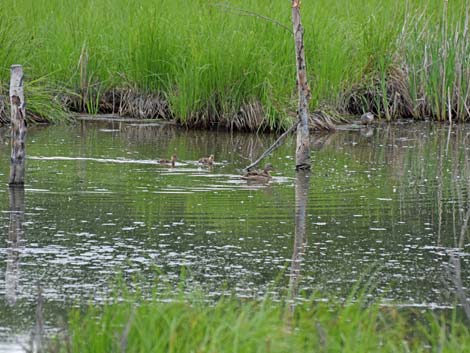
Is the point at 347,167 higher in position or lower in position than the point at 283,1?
lower

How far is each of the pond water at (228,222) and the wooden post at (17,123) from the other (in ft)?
0.62

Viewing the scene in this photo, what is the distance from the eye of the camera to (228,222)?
10.3 meters

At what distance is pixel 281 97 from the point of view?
16859 millimetres

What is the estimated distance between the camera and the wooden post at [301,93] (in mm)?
12812

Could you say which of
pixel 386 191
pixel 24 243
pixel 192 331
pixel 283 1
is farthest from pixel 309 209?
pixel 283 1

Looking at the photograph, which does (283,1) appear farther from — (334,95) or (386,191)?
(386,191)

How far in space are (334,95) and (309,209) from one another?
293 inches

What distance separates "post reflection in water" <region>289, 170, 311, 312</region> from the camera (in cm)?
795

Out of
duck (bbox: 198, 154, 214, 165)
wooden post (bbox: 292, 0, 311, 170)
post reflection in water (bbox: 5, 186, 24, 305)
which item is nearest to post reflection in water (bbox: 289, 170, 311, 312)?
wooden post (bbox: 292, 0, 311, 170)

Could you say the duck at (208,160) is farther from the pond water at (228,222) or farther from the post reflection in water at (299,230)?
the post reflection in water at (299,230)

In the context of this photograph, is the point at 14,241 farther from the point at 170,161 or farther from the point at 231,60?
the point at 231,60

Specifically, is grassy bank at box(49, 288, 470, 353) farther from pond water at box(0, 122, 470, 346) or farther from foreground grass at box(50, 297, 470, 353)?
pond water at box(0, 122, 470, 346)

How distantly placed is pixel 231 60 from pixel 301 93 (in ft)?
13.4

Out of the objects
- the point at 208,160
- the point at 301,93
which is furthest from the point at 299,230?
the point at 208,160
